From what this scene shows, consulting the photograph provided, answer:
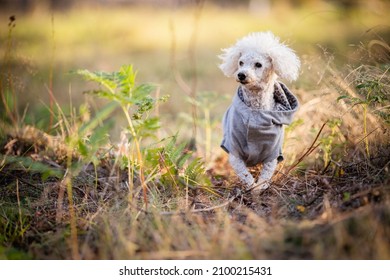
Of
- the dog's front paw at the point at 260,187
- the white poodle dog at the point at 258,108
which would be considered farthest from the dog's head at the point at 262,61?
the dog's front paw at the point at 260,187

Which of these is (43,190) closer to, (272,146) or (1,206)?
(1,206)

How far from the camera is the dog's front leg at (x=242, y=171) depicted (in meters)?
3.32

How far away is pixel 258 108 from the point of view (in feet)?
11.1

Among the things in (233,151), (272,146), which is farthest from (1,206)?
(272,146)

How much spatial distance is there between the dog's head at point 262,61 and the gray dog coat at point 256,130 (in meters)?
0.23

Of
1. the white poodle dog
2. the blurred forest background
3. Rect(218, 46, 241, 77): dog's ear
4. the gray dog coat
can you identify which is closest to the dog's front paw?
the white poodle dog

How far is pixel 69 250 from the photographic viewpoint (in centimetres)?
240

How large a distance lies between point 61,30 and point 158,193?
9.23 meters

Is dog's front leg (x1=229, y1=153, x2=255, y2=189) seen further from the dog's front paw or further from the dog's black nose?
the dog's black nose

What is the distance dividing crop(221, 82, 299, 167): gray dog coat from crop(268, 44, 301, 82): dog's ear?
0.25 m

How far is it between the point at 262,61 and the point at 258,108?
1.22 feet

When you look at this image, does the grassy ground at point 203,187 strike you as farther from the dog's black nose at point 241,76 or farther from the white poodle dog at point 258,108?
the dog's black nose at point 241,76

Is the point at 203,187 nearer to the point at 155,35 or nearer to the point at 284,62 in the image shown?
the point at 284,62

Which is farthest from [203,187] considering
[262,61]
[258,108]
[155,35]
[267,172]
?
[155,35]
